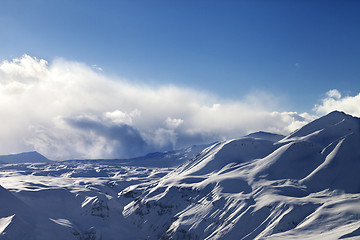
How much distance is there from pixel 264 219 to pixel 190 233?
4504cm

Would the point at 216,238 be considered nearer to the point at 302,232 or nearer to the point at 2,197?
the point at 302,232

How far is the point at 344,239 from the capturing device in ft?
385

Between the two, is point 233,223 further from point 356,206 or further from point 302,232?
point 356,206

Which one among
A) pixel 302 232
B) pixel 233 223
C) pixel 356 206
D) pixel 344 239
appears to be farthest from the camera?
pixel 233 223

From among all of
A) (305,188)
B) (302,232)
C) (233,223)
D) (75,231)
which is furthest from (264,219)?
(75,231)

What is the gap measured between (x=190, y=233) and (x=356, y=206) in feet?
295

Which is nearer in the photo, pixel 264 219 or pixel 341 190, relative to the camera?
pixel 264 219

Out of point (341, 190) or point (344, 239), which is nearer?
point (344, 239)

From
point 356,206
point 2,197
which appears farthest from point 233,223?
point 2,197

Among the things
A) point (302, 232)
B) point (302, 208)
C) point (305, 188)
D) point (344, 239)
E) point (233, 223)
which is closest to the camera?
point (344, 239)

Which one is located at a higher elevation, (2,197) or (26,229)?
(2,197)

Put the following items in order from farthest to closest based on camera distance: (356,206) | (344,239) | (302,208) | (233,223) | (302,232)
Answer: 1. (233,223)
2. (302,208)
3. (356,206)
4. (302,232)
5. (344,239)

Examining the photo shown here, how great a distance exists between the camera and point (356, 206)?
507ft

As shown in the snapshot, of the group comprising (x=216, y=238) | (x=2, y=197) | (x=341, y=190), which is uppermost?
(x=2, y=197)
